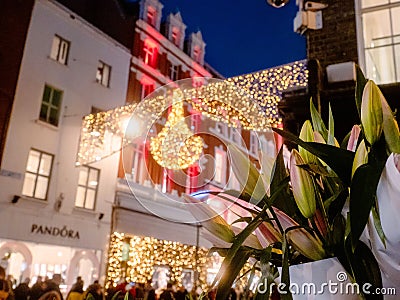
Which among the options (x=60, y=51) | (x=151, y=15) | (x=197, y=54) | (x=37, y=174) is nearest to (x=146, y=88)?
(x=151, y=15)

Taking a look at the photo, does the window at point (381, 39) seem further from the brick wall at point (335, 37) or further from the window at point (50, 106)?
the window at point (50, 106)

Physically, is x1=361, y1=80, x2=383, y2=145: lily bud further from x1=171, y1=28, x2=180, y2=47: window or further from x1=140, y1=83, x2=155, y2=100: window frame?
x1=171, y1=28, x2=180, y2=47: window

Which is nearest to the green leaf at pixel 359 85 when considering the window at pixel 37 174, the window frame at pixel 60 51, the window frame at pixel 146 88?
the window at pixel 37 174

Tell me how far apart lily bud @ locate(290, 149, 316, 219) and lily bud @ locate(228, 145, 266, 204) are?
0.14 m

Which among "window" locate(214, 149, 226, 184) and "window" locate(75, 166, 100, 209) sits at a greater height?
"window" locate(75, 166, 100, 209)

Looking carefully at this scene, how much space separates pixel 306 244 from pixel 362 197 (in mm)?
192

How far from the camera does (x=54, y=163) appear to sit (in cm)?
1243

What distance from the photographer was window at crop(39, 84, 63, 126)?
12531 mm

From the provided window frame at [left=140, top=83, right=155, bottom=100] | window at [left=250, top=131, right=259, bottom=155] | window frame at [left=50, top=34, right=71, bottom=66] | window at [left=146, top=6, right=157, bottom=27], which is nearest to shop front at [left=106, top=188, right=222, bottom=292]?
window frame at [left=140, top=83, right=155, bottom=100]

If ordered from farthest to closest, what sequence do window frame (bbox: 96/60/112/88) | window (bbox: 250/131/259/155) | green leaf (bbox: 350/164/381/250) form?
window frame (bbox: 96/60/112/88) < window (bbox: 250/131/259/155) < green leaf (bbox: 350/164/381/250)

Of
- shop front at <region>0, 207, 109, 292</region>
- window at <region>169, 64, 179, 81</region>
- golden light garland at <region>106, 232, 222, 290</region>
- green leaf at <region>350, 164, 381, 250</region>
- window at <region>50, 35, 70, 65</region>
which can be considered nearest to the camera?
green leaf at <region>350, 164, 381, 250</region>

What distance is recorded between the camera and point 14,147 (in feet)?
37.8

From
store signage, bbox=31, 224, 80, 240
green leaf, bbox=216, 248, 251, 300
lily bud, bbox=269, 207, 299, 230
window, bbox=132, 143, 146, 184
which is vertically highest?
store signage, bbox=31, 224, 80, 240

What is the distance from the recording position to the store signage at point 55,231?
11.6m
